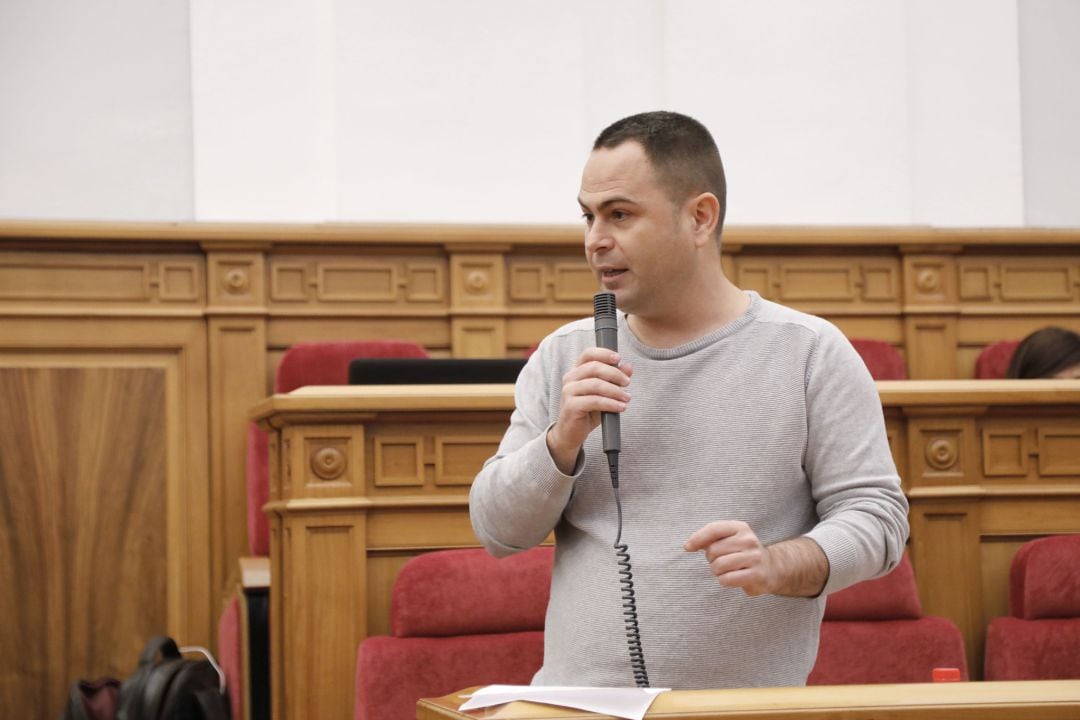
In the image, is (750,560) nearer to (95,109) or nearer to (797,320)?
(797,320)

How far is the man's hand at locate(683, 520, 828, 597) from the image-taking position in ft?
2.19

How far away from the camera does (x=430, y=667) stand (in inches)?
42.3

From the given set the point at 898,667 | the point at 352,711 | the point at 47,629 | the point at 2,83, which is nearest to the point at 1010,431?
the point at 898,667

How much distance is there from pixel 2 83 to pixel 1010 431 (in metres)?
1.66

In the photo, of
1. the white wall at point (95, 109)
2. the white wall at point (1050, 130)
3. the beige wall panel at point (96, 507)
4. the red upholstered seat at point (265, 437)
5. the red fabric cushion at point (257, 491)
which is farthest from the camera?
the white wall at point (1050, 130)

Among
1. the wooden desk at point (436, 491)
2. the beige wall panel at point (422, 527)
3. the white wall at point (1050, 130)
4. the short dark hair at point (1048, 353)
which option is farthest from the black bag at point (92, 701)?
the white wall at point (1050, 130)

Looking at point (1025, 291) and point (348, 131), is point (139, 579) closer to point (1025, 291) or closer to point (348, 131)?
point (348, 131)

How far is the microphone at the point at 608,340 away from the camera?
2.40 ft

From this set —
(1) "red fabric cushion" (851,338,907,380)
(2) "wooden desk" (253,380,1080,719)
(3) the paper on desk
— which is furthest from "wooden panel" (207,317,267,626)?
(3) the paper on desk

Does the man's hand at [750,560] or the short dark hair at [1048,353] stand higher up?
the short dark hair at [1048,353]

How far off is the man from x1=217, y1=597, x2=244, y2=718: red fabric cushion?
64cm

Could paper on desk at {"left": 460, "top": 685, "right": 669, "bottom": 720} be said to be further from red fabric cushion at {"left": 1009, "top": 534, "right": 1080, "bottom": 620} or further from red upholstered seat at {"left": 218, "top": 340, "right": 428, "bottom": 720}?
red upholstered seat at {"left": 218, "top": 340, "right": 428, "bottom": 720}

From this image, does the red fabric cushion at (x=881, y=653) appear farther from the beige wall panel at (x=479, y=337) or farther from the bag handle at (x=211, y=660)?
the beige wall panel at (x=479, y=337)

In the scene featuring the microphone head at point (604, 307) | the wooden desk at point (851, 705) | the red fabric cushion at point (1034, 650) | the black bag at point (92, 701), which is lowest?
the black bag at point (92, 701)
